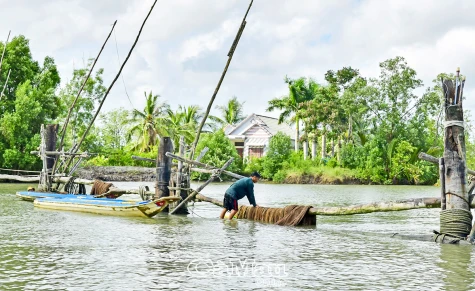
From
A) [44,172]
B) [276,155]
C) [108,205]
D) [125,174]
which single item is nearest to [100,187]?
[44,172]

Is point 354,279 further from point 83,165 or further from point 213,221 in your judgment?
point 83,165

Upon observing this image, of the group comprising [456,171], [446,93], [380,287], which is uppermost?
[446,93]

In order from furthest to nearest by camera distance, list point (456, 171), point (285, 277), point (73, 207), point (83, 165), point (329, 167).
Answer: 1. point (329, 167)
2. point (83, 165)
3. point (73, 207)
4. point (456, 171)
5. point (285, 277)

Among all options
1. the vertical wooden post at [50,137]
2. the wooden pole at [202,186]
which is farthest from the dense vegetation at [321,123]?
the wooden pole at [202,186]

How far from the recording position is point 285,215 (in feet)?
47.8

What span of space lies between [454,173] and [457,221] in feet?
2.78

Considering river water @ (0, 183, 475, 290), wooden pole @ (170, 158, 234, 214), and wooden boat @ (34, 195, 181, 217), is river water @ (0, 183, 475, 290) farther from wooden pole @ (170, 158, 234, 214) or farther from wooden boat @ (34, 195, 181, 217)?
wooden pole @ (170, 158, 234, 214)

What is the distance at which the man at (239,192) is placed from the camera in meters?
14.7

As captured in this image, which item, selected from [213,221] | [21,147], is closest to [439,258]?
[213,221]

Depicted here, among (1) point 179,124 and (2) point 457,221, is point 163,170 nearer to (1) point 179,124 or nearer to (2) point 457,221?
(2) point 457,221

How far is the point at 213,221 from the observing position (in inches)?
615

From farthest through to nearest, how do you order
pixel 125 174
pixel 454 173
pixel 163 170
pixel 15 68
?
pixel 125 174 → pixel 15 68 → pixel 163 170 → pixel 454 173

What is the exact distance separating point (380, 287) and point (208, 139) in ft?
151

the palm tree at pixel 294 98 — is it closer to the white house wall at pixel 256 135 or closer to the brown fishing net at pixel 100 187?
the white house wall at pixel 256 135
